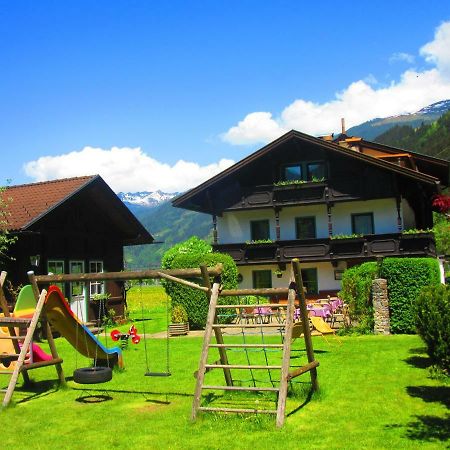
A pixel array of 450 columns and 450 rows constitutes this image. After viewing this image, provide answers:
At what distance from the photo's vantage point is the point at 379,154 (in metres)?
31.2

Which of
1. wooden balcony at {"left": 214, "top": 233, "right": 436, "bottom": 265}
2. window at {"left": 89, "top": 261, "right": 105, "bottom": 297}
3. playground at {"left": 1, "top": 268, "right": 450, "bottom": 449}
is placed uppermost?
wooden balcony at {"left": 214, "top": 233, "right": 436, "bottom": 265}

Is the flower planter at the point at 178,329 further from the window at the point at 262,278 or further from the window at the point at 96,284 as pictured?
the window at the point at 262,278

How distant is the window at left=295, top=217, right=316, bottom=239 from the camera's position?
94.6ft

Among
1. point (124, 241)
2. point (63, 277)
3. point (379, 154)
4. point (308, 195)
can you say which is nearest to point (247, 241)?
point (308, 195)

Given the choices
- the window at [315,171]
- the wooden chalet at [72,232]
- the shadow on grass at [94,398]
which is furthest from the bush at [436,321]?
the window at [315,171]

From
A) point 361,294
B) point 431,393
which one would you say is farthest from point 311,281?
point 431,393

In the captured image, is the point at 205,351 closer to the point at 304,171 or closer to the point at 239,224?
the point at 304,171

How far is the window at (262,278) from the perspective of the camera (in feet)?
95.7

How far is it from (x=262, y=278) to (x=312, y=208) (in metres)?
4.69

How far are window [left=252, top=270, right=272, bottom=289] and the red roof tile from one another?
11.2 m

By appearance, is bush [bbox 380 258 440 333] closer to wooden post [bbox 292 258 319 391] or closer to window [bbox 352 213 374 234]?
wooden post [bbox 292 258 319 391]

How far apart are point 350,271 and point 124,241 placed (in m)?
13.5

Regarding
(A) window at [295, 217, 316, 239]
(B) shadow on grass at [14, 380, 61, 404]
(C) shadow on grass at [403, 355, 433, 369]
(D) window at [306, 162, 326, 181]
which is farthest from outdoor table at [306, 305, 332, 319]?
(D) window at [306, 162, 326, 181]

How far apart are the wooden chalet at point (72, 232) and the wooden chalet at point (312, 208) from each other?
4602 millimetres
